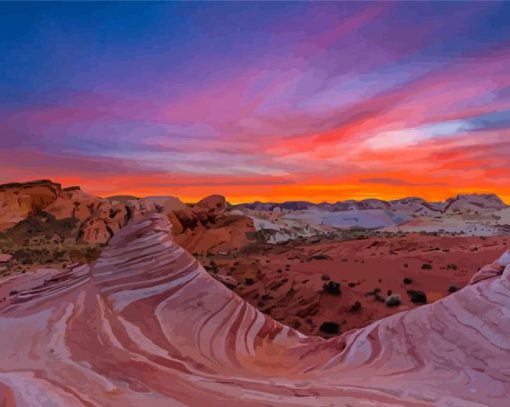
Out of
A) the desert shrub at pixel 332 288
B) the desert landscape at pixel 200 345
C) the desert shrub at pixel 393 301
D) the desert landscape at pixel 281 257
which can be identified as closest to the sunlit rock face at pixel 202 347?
the desert landscape at pixel 200 345

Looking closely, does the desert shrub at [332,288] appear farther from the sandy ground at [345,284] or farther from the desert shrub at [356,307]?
the desert shrub at [356,307]

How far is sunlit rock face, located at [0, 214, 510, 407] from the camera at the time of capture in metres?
4.72

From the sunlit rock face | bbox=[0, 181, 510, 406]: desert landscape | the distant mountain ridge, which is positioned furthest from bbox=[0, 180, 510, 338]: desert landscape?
the distant mountain ridge

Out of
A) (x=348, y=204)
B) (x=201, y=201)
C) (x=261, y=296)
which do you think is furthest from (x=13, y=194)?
(x=348, y=204)

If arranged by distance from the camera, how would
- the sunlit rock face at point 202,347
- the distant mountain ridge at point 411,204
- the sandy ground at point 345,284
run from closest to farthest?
1. the sunlit rock face at point 202,347
2. the sandy ground at point 345,284
3. the distant mountain ridge at point 411,204

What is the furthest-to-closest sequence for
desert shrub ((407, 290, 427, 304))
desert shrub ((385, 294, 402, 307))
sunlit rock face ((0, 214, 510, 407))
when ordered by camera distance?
desert shrub ((407, 290, 427, 304)), desert shrub ((385, 294, 402, 307)), sunlit rock face ((0, 214, 510, 407))

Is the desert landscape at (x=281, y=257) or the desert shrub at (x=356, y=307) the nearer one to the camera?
the desert shrub at (x=356, y=307)

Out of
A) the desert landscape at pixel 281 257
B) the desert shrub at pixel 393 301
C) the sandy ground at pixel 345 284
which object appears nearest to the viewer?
the sandy ground at pixel 345 284

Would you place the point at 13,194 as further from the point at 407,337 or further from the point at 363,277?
the point at 407,337

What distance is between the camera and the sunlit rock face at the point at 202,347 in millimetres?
4723

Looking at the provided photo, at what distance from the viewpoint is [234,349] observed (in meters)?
6.93

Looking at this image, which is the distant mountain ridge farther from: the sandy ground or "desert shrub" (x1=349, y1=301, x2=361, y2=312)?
"desert shrub" (x1=349, y1=301, x2=361, y2=312)

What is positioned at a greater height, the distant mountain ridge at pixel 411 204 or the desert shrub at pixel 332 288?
the distant mountain ridge at pixel 411 204

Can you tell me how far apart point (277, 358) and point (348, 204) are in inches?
6834
